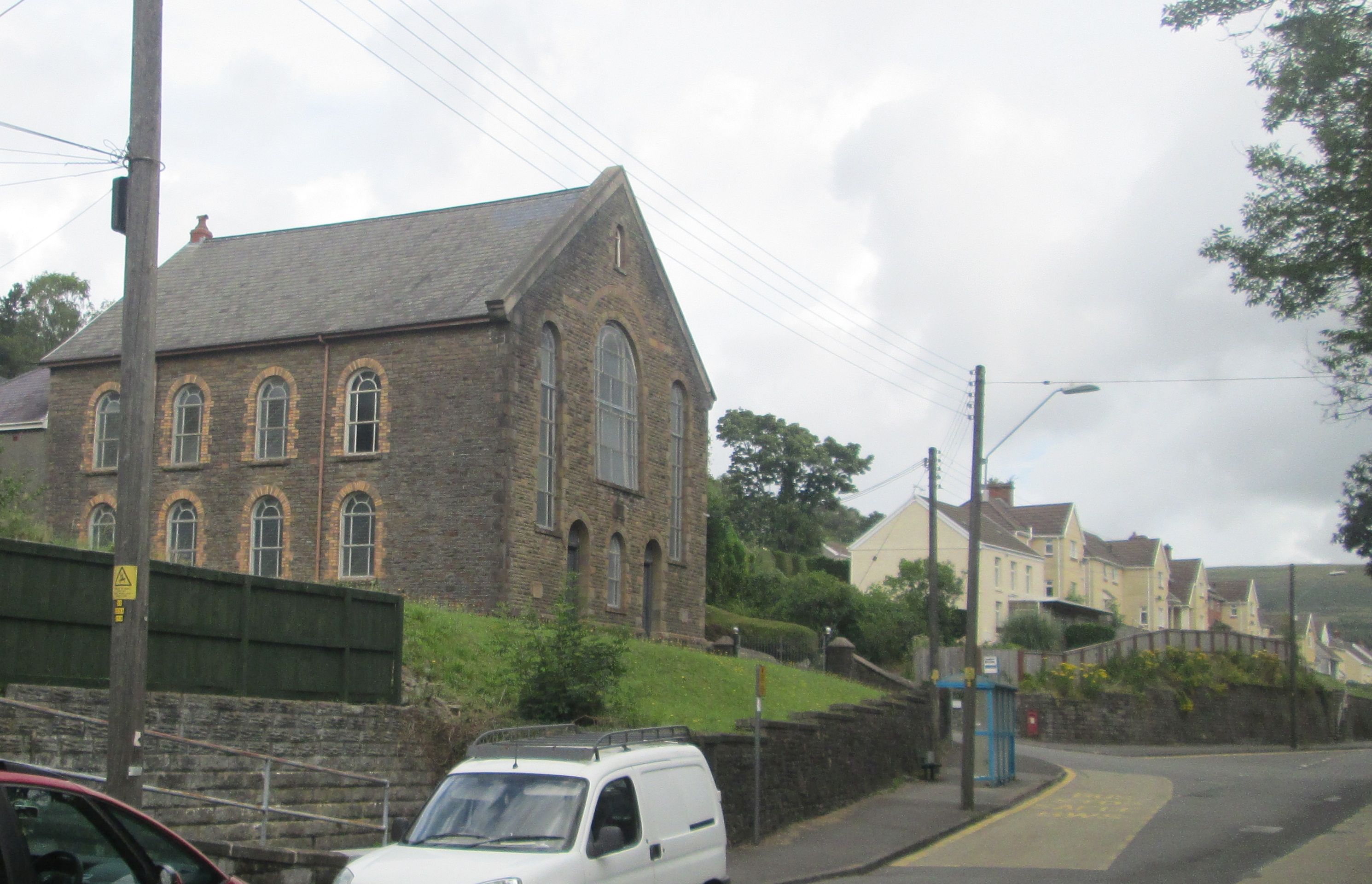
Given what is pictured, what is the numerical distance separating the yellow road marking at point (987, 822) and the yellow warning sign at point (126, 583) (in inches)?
467

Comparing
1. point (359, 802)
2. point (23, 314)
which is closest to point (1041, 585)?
point (23, 314)

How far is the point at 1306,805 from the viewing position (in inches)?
997

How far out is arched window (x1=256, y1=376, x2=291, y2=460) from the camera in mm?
32344

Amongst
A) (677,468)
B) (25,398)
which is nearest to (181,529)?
(25,398)

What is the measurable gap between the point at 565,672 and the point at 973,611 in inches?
396

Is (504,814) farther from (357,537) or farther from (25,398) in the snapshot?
(25,398)

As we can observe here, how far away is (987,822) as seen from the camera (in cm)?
2303

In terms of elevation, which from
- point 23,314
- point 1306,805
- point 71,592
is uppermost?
point 23,314

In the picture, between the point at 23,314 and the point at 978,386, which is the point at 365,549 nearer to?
the point at 978,386

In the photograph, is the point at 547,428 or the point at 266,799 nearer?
the point at 266,799

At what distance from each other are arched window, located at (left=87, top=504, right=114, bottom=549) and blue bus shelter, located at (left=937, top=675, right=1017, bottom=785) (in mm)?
20873

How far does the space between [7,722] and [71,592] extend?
2.04 meters

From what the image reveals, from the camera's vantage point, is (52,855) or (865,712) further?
(865,712)

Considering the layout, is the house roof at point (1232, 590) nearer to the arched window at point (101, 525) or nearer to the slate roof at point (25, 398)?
the slate roof at point (25, 398)
